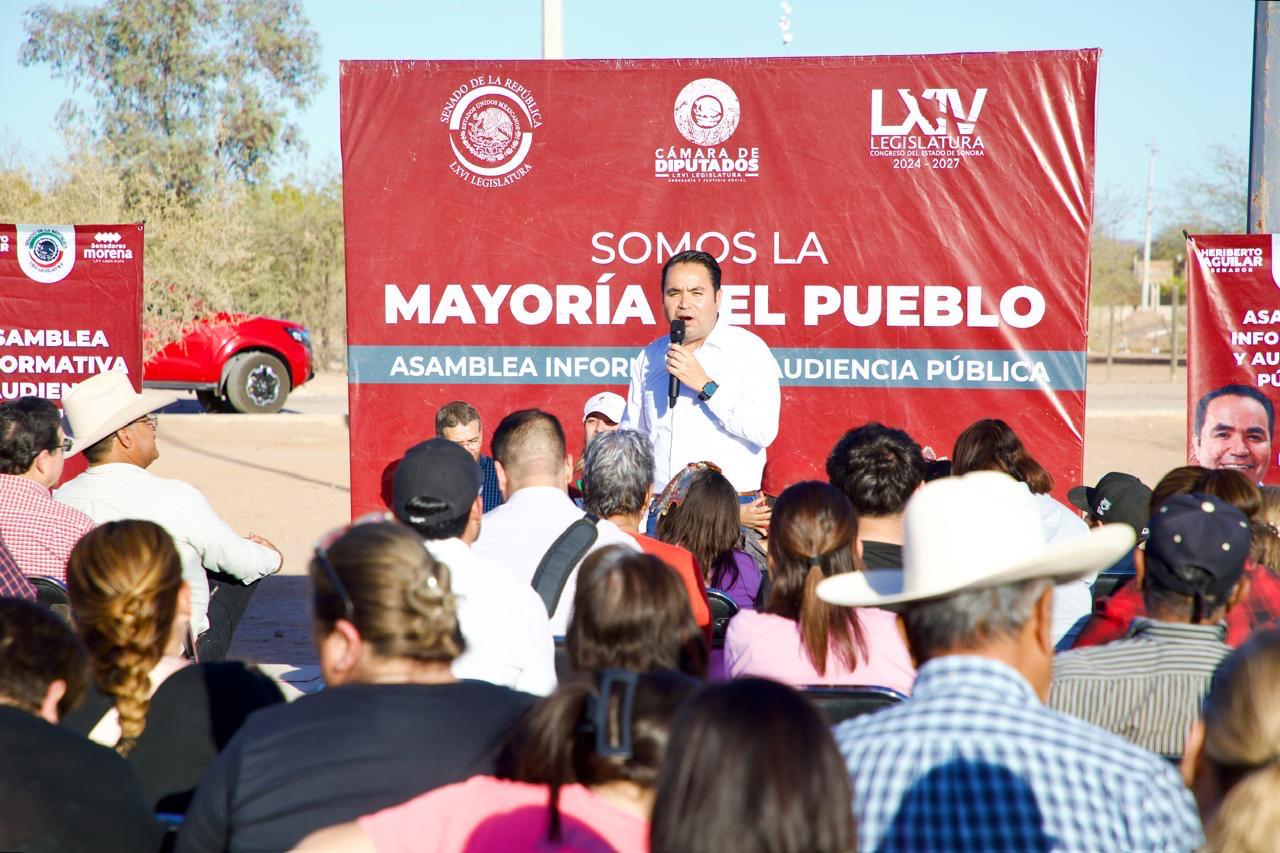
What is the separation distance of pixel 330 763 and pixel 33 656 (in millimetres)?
618

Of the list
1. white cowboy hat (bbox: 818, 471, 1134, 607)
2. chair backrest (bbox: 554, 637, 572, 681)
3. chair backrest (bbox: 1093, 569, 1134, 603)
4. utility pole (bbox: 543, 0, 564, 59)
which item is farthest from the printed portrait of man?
white cowboy hat (bbox: 818, 471, 1134, 607)

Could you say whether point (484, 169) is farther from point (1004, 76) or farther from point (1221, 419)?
point (1221, 419)

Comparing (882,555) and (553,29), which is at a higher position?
(553,29)

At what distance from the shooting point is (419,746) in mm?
2062

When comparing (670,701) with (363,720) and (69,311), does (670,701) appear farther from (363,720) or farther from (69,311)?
(69,311)

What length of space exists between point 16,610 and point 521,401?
4.59 meters

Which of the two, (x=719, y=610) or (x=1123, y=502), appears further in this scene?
(x=1123, y=502)

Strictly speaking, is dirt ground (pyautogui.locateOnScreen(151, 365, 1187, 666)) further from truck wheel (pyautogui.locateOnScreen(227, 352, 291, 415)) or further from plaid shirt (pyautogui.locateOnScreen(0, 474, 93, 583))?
plaid shirt (pyautogui.locateOnScreen(0, 474, 93, 583))

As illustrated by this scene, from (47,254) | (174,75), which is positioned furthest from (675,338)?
(174,75)

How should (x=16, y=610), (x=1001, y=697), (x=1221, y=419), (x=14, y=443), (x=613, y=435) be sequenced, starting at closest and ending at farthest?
(x=1001, y=697)
(x=16, y=610)
(x=613, y=435)
(x=14, y=443)
(x=1221, y=419)

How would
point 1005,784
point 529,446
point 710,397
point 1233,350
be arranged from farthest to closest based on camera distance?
point 1233,350 < point 710,397 < point 529,446 < point 1005,784

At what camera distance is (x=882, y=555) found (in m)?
3.69

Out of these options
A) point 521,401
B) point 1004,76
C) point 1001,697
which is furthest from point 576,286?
point 1001,697

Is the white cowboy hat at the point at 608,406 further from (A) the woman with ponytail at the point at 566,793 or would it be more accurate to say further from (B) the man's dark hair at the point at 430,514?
(A) the woman with ponytail at the point at 566,793
